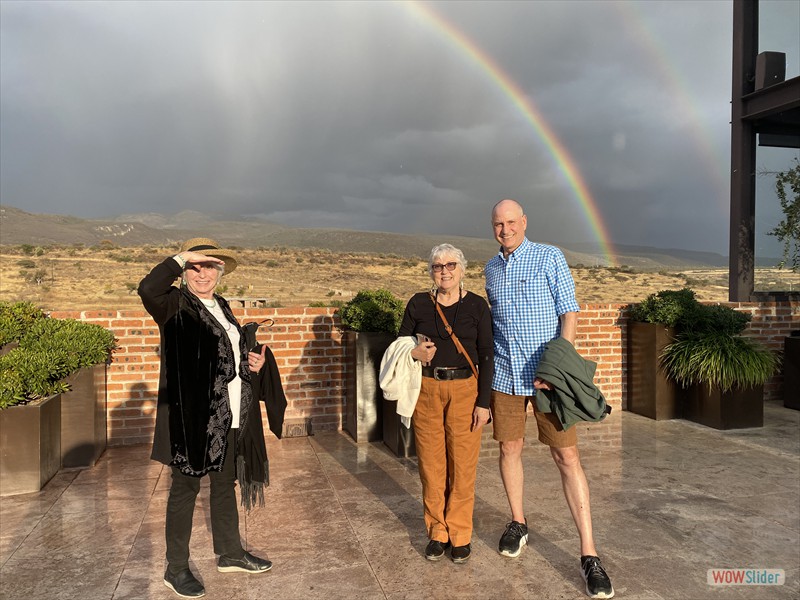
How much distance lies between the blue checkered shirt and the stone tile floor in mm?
1029

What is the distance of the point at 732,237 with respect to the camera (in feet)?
27.8

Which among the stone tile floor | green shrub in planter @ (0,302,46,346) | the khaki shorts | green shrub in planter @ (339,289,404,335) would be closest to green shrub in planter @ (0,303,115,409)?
green shrub in planter @ (0,302,46,346)

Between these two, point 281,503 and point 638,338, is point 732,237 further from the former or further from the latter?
point 281,503

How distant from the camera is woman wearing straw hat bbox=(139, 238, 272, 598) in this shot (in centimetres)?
279

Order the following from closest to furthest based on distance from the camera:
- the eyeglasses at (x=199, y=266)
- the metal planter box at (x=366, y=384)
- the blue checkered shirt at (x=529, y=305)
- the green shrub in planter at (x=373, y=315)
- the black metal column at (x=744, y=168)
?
the eyeglasses at (x=199, y=266) → the blue checkered shirt at (x=529, y=305) → the metal planter box at (x=366, y=384) → the green shrub in planter at (x=373, y=315) → the black metal column at (x=744, y=168)

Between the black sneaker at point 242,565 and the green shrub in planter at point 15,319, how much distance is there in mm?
3631

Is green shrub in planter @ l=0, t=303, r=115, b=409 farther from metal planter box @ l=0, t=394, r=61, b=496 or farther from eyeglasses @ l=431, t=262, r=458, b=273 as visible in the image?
eyeglasses @ l=431, t=262, r=458, b=273

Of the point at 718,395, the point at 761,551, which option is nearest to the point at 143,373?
the point at 761,551

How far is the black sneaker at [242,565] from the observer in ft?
10.2

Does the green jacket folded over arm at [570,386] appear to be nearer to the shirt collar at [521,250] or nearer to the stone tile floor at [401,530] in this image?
the shirt collar at [521,250]

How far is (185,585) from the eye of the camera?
2.86m

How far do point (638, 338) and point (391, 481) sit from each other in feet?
12.8

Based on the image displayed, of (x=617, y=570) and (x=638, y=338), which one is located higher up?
(x=638, y=338)

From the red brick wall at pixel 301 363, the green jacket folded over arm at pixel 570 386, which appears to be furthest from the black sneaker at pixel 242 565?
the red brick wall at pixel 301 363
